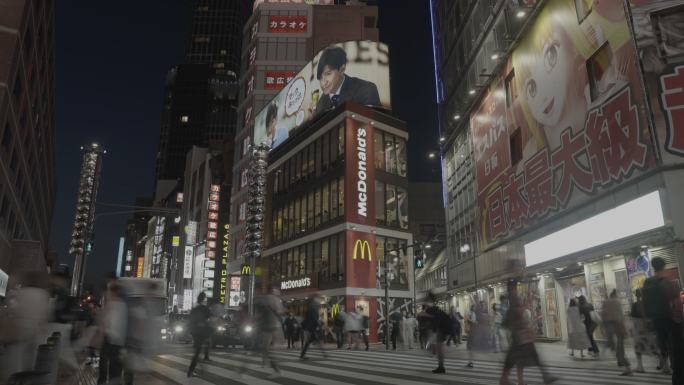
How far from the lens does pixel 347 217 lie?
32469mm

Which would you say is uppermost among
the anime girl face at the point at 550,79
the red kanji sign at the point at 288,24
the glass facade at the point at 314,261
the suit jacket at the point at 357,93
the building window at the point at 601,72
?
the red kanji sign at the point at 288,24

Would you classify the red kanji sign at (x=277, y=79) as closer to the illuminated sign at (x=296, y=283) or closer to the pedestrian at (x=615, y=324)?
the illuminated sign at (x=296, y=283)

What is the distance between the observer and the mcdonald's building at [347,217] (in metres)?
32.2

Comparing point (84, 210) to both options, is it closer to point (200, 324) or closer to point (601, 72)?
point (200, 324)

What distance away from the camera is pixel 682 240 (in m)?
12.1

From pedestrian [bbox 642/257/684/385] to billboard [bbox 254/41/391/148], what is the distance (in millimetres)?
32594

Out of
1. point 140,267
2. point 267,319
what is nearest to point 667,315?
point 267,319

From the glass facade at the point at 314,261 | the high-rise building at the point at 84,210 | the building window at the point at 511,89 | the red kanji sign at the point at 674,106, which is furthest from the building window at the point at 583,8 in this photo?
the glass facade at the point at 314,261

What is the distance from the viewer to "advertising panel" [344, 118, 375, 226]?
33.1 meters

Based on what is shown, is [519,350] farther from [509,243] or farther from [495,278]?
[495,278]

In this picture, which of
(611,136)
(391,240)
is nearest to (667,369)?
(611,136)

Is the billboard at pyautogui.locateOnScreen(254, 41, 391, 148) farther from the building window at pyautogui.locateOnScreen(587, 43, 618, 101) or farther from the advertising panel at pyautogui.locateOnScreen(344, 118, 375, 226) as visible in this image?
the building window at pyautogui.locateOnScreen(587, 43, 618, 101)

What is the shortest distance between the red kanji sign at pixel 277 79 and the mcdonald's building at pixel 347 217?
16.8m

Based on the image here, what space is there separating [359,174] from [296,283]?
9.83 meters
